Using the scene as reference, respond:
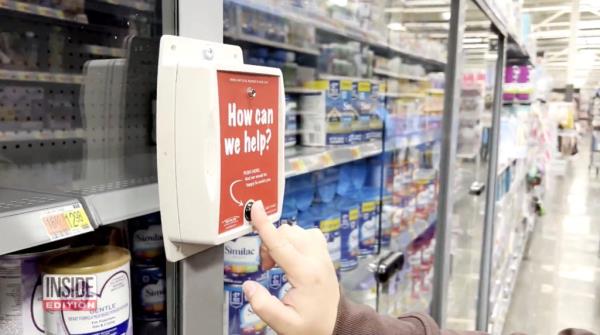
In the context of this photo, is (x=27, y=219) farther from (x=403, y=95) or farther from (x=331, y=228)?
(x=403, y=95)

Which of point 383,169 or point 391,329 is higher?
point 383,169

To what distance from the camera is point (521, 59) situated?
4324mm

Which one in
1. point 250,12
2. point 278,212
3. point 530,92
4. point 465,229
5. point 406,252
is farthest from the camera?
point 530,92

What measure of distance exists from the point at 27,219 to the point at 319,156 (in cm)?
83

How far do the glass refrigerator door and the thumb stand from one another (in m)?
0.50

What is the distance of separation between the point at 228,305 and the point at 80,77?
57 cm

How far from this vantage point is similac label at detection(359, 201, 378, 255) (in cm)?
183

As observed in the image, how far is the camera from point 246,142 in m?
0.64

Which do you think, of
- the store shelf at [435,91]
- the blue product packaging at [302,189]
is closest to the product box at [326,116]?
the blue product packaging at [302,189]

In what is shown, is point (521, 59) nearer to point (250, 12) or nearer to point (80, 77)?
point (250, 12)

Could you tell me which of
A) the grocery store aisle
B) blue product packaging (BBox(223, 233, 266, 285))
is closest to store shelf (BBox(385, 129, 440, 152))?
blue product packaging (BBox(223, 233, 266, 285))

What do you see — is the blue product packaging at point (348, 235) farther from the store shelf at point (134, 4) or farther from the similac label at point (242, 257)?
the store shelf at point (134, 4)

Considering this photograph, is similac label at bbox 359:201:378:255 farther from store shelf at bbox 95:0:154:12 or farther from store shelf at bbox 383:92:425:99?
store shelf at bbox 95:0:154:12

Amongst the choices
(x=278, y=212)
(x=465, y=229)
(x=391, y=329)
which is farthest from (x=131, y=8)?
(x=465, y=229)
